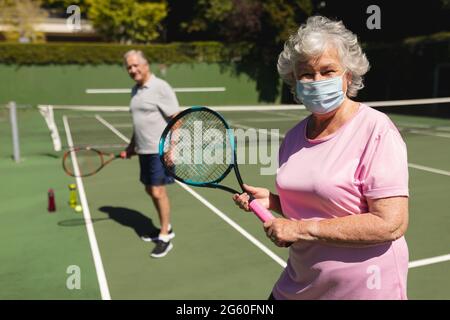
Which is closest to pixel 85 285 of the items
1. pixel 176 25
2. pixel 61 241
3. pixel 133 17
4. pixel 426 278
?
pixel 61 241

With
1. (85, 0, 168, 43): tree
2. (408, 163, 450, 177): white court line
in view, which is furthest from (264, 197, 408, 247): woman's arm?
(85, 0, 168, 43): tree

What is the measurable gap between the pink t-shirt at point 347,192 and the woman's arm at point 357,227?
5 cm

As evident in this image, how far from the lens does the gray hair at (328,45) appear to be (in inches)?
75.3

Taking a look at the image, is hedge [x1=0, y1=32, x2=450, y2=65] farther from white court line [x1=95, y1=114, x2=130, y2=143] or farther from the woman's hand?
the woman's hand

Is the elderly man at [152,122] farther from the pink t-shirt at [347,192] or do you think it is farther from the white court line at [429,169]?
the white court line at [429,169]

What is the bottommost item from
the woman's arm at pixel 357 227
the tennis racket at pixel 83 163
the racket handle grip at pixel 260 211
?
the tennis racket at pixel 83 163

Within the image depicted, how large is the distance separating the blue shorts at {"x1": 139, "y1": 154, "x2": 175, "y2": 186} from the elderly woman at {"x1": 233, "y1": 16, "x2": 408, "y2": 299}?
327 cm

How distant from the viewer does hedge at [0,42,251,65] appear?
1062 inches

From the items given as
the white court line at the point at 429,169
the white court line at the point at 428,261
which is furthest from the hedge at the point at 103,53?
the white court line at the point at 428,261

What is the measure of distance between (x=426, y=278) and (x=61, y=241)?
4148mm

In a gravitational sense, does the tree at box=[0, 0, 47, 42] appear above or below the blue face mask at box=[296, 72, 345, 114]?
above

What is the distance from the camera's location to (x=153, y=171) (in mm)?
5293

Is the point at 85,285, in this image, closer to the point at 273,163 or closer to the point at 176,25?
the point at 273,163

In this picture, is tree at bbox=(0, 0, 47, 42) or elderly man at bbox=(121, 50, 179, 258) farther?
tree at bbox=(0, 0, 47, 42)
